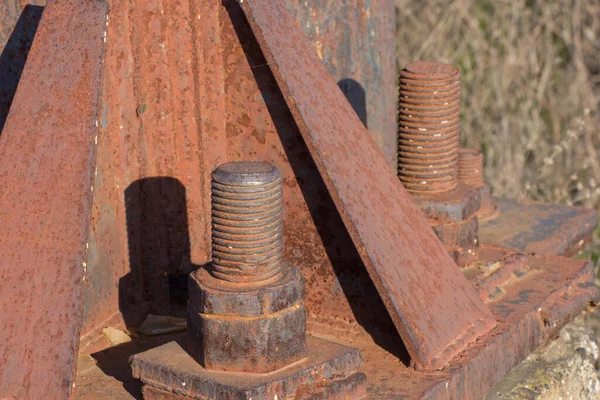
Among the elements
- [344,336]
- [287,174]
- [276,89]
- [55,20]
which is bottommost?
[344,336]

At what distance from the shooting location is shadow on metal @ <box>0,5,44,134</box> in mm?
2650

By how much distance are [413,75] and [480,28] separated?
14.4ft

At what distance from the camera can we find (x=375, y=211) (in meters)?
2.60

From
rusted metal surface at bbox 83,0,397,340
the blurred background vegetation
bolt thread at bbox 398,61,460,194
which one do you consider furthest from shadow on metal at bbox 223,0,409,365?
the blurred background vegetation

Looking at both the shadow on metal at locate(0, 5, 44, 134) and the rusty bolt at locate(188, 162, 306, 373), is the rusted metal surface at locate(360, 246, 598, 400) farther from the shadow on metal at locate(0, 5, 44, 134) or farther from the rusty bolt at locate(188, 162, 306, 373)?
the shadow on metal at locate(0, 5, 44, 134)

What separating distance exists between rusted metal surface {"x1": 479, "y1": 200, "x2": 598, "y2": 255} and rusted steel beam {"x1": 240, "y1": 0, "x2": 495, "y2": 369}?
902 millimetres

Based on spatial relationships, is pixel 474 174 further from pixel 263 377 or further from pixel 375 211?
pixel 263 377

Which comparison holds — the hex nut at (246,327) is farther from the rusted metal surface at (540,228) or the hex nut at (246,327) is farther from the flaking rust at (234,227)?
the rusted metal surface at (540,228)

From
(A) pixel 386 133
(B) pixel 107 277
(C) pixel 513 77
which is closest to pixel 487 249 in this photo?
(A) pixel 386 133

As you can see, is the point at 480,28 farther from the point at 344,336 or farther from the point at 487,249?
the point at 344,336

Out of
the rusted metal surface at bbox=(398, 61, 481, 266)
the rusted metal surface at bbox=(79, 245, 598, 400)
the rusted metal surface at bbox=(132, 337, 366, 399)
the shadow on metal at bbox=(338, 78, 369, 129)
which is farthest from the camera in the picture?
the shadow on metal at bbox=(338, 78, 369, 129)

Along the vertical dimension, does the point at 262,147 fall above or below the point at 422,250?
above

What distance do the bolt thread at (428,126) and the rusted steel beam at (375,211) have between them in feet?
1.71

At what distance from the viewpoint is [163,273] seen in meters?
2.90
